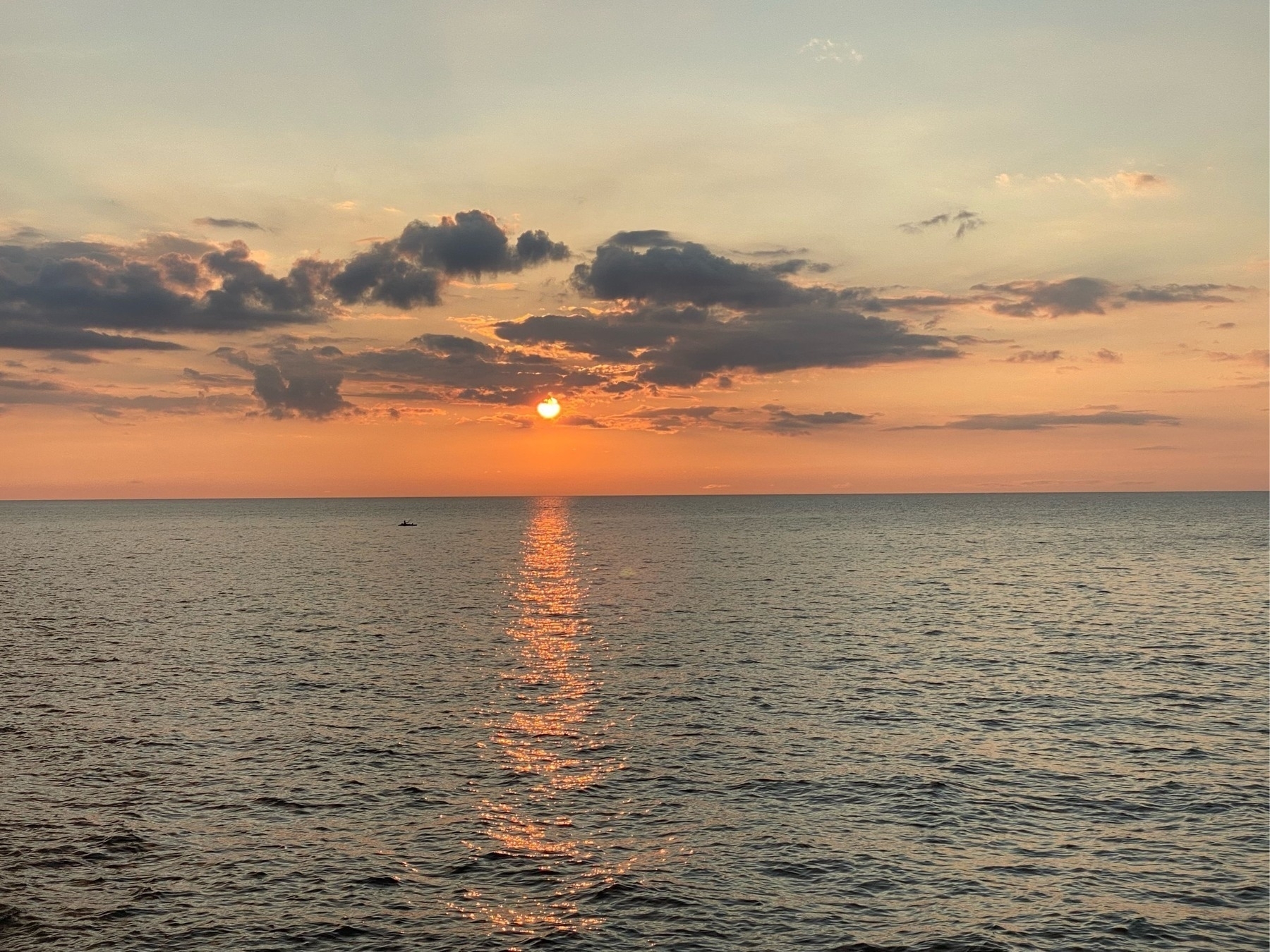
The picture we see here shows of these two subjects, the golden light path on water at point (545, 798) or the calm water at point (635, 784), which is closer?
the calm water at point (635, 784)

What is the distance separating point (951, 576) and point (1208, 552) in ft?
214

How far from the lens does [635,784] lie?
42281mm

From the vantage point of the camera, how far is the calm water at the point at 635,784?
29703 millimetres

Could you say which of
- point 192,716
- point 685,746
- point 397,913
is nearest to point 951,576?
point 685,746

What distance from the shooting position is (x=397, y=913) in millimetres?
29703

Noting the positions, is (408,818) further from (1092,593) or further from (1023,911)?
(1092,593)

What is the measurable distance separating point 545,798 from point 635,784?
13.9ft

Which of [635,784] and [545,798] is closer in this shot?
[545,798]

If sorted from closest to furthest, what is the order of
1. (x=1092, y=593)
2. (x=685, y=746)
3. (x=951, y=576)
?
(x=685, y=746) → (x=1092, y=593) → (x=951, y=576)

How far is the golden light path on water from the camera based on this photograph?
30.0 metres

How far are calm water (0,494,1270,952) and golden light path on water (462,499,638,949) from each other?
17 cm

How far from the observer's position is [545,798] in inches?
1592

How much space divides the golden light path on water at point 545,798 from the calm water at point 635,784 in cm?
17

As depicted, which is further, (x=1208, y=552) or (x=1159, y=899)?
(x=1208, y=552)
